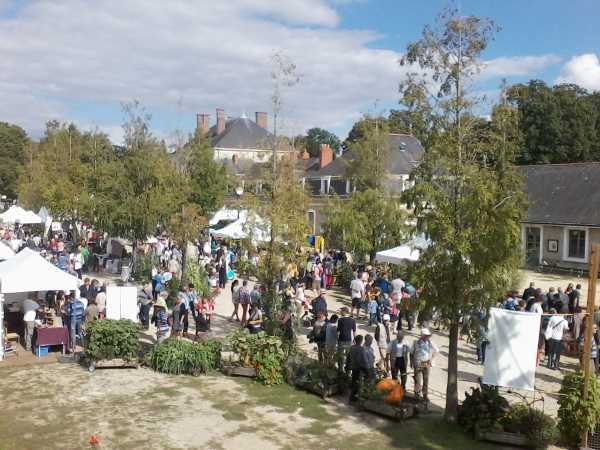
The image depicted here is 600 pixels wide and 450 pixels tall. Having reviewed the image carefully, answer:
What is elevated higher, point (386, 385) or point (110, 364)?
point (386, 385)

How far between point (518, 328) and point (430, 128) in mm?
3757

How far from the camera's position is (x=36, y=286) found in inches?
559

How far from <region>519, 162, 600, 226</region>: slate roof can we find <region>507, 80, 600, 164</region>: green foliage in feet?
49.4

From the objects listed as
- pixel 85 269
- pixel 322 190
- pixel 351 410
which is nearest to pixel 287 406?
pixel 351 410

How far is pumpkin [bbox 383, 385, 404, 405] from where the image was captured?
10.7m

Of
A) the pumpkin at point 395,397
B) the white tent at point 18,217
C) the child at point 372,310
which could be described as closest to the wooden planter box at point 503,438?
the pumpkin at point 395,397

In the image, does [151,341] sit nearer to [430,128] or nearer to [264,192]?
[264,192]

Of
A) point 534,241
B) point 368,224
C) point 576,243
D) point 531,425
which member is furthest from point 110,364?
point 534,241

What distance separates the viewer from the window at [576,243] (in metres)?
30.4

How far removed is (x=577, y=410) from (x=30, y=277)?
12.0 meters

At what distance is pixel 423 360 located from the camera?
1121 centimetres

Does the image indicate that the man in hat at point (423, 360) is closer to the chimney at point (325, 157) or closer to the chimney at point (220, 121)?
the chimney at point (325, 157)

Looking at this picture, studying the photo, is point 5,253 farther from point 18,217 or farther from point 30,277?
point 18,217

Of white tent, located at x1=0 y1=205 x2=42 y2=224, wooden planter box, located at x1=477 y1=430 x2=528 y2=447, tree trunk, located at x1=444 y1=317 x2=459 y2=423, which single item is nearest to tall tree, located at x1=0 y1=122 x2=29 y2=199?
white tent, located at x1=0 y1=205 x2=42 y2=224
